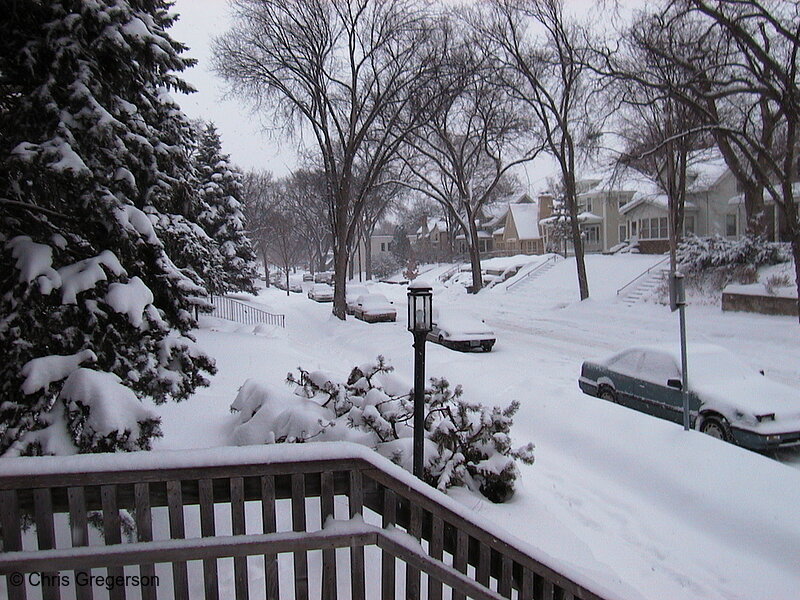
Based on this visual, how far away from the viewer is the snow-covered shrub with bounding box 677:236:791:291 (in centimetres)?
2422

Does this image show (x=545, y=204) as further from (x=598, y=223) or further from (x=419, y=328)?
(x=419, y=328)

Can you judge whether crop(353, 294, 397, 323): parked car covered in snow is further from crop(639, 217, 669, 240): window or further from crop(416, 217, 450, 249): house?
crop(416, 217, 450, 249): house

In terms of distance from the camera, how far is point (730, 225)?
39.2m

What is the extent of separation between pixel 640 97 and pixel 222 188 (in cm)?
1824

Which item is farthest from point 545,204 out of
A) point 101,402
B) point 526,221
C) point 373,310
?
point 101,402

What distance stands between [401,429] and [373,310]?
782 inches

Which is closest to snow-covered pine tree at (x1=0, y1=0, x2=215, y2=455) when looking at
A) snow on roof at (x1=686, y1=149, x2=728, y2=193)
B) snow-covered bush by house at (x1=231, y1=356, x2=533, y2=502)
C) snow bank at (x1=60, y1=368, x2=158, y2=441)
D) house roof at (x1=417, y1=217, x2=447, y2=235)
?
snow bank at (x1=60, y1=368, x2=158, y2=441)

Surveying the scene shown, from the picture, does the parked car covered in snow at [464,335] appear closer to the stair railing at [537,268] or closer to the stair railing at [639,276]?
the stair railing at [639,276]

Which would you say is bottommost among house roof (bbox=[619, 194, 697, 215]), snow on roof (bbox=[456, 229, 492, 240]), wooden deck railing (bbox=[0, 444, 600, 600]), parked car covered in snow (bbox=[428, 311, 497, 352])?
parked car covered in snow (bbox=[428, 311, 497, 352])

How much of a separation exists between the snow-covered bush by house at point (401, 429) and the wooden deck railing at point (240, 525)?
2454 mm

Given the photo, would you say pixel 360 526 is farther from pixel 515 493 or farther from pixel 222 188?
pixel 222 188

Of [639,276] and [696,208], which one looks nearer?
[639,276]

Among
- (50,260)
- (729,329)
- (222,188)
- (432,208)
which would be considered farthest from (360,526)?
Result: (432,208)

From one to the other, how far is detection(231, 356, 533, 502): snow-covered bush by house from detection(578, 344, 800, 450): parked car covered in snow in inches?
159
